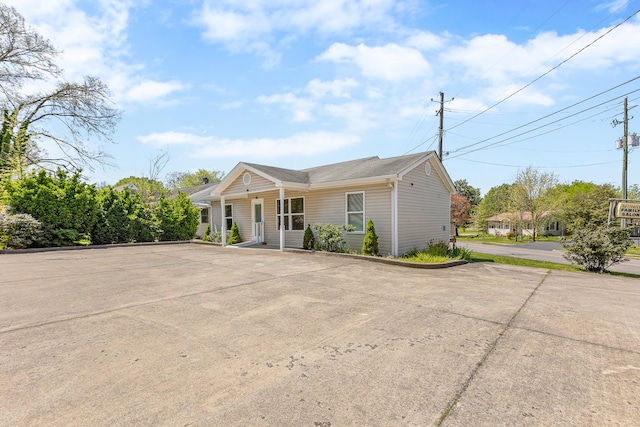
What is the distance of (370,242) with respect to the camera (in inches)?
407

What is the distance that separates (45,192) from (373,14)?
15.1m

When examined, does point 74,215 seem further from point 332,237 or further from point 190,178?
point 190,178

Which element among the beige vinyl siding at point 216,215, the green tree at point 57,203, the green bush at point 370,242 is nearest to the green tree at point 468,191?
the beige vinyl siding at point 216,215

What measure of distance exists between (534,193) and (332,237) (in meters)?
29.5

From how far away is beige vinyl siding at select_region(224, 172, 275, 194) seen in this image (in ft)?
43.2

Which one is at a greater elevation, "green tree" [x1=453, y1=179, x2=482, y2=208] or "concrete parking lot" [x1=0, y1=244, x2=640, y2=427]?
"green tree" [x1=453, y1=179, x2=482, y2=208]

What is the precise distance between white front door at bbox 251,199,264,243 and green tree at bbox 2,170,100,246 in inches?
292

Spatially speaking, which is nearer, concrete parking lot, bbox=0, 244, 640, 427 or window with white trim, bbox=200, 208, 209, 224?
concrete parking lot, bbox=0, 244, 640, 427

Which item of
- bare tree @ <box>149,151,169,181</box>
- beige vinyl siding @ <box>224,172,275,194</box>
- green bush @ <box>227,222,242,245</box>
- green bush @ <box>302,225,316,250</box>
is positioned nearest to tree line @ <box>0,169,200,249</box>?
green bush @ <box>227,222,242,245</box>

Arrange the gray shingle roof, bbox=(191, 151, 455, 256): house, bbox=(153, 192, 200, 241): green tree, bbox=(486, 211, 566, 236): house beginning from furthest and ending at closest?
bbox=(486, 211, 566, 236): house
bbox=(153, 192, 200, 241): green tree
the gray shingle roof
bbox=(191, 151, 455, 256): house

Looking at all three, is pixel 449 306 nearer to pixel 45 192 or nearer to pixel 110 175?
pixel 45 192

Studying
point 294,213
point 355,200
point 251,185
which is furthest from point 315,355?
point 251,185

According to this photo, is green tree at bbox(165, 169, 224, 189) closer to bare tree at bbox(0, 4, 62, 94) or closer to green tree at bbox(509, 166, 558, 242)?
bare tree at bbox(0, 4, 62, 94)

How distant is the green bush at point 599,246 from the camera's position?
891cm
